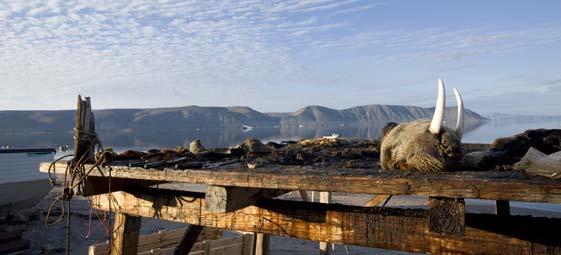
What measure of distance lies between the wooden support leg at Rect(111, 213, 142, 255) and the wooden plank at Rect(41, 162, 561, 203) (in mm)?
1849

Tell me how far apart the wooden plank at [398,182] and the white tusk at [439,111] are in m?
0.47

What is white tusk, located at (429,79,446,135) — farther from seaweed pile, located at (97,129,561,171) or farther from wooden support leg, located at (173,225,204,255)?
wooden support leg, located at (173,225,204,255)

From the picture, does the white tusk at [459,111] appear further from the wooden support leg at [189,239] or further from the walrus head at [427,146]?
the wooden support leg at [189,239]

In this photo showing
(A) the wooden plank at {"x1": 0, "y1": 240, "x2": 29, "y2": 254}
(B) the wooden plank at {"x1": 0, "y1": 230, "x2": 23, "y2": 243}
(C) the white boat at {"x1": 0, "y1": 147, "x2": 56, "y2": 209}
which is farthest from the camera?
(C) the white boat at {"x1": 0, "y1": 147, "x2": 56, "y2": 209}

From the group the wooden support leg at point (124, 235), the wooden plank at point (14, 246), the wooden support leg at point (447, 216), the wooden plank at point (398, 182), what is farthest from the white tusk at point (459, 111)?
the wooden plank at point (14, 246)

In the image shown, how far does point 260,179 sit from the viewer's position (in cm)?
321

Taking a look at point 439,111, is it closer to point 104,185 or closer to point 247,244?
point 104,185

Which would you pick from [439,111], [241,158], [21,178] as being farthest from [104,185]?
[21,178]

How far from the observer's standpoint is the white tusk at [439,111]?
329cm

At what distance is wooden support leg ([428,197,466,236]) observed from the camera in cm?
274

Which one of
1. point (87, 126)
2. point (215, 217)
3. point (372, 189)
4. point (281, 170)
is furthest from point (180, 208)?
point (372, 189)

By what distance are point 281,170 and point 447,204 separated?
4.03 ft

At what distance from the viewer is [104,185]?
14.8 feet

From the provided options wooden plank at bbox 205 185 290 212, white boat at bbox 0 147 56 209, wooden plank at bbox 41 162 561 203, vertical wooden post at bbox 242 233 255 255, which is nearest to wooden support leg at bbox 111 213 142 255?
wooden plank at bbox 41 162 561 203
